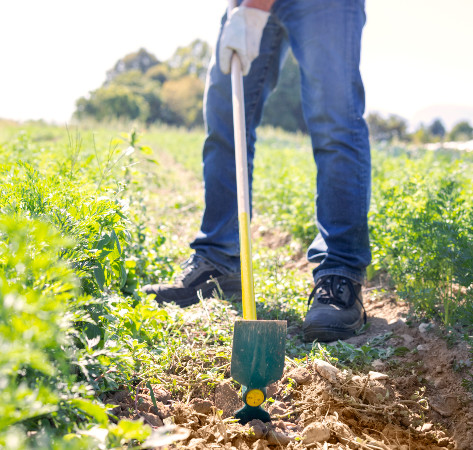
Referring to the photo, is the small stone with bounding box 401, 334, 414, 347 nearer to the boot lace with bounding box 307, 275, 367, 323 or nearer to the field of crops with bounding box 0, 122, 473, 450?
the field of crops with bounding box 0, 122, 473, 450

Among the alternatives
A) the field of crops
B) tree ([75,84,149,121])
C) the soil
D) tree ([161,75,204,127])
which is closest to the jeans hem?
the field of crops

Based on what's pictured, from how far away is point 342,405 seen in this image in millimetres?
1720

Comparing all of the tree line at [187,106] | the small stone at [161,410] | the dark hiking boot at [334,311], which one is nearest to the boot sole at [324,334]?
the dark hiking boot at [334,311]

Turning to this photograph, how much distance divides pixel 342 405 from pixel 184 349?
643 mm

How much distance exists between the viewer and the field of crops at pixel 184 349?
961 mm

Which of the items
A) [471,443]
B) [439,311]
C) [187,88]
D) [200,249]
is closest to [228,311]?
[200,249]

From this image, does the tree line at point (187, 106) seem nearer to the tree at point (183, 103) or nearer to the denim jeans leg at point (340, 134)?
the tree at point (183, 103)

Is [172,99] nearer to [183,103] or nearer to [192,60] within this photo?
[183,103]

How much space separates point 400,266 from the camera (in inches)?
95.5

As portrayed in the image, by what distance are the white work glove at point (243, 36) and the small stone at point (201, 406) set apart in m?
1.75

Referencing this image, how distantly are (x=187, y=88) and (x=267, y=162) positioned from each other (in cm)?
4839

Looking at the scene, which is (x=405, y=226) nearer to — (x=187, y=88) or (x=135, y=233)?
(x=135, y=233)

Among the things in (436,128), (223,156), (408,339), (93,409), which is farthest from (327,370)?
(436,128)

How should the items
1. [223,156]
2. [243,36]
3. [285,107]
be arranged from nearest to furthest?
[243,36]
[223,156]
[285,107]
